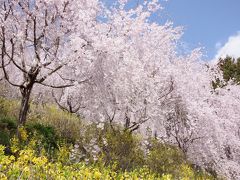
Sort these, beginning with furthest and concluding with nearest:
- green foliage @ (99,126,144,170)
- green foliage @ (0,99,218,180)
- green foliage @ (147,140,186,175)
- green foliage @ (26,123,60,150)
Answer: green foliage @ (147,140,186,175) → green foliage @ (26,123,60,150) → green foliage @ (99,126,144,170) → green foliage @ (0,99,218,180)

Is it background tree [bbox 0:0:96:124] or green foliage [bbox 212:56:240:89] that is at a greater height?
green foliage [bbox 212:56:240:89]

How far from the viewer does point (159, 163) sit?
13.2 meters

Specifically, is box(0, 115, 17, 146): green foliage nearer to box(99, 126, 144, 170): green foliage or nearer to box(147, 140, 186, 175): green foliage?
box(99, 126, 144, 170): green foliage

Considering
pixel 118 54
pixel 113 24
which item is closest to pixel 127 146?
pixel 118 54

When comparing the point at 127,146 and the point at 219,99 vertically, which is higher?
the point at 219,99

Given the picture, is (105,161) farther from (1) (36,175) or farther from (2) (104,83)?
(1) (36,175)

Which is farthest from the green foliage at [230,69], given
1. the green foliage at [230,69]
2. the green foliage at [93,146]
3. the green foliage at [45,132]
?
the green foliage at [45,132]

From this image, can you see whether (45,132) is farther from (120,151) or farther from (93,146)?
(120,151)

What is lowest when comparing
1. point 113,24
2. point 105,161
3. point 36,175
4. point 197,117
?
point 36,175

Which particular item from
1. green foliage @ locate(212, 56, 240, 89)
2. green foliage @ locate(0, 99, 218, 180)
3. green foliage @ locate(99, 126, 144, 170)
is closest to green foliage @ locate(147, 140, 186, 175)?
green foliage @ locate(0, 99, 218, 180)

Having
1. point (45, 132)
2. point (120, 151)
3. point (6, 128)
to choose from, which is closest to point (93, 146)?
point (120, 151)

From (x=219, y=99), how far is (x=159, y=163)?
857 centimetres

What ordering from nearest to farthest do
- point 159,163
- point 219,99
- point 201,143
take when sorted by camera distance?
point 159,163 < point 201,143 < point 219,99

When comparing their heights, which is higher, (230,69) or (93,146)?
(230,69)
